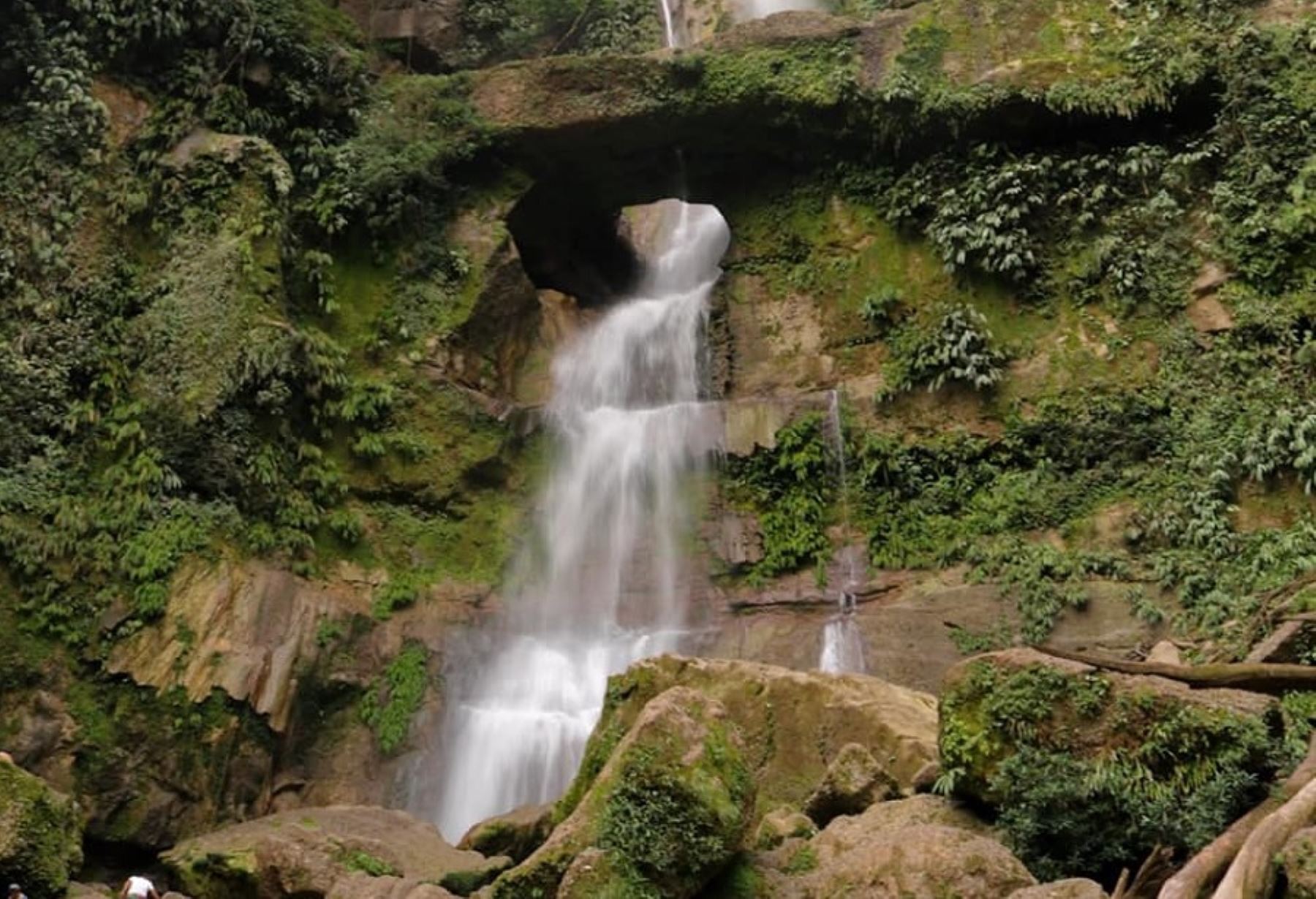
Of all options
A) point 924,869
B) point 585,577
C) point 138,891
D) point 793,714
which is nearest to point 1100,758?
point 924,869

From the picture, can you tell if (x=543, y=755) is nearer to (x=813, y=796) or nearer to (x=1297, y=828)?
(x=813, y=796)

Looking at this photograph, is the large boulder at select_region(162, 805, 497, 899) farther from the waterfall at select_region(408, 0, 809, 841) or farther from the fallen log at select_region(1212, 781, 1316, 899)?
the fallen log at select_region(1212, 781, 1316, 899)

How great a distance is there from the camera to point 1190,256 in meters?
16.7

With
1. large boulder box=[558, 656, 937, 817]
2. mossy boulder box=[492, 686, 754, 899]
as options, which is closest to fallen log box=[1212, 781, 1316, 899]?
mossy boulder box=[492, 686, 754, 899]

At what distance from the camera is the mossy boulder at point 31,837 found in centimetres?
952

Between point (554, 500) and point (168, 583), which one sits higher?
point (554, 500)

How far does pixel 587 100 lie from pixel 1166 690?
1485 cm

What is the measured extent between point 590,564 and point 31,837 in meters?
9.32

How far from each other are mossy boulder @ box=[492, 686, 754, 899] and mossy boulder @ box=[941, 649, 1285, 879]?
164cm

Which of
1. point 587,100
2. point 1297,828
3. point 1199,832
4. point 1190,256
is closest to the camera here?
point 1297,828

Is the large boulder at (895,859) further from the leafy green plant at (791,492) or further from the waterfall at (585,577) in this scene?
the leafy green plant at (791,492)

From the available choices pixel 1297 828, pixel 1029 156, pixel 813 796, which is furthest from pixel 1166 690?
pixel 1029 156

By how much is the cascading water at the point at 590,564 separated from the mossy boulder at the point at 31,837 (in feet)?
17.7

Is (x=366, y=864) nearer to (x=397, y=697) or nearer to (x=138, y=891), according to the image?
(x=138, y=891)
